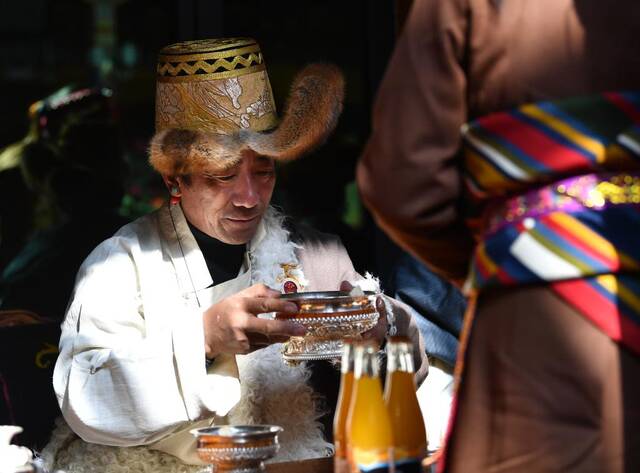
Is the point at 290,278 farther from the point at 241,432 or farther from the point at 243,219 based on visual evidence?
the point at 241,432

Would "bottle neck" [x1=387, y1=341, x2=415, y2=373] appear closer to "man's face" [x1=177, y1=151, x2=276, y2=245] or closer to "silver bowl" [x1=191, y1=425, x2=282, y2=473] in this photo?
"silver bowl" [x1=191, y1=425, x2=282, y2=473]

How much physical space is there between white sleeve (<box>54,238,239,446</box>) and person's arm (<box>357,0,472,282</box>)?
114 centimetres

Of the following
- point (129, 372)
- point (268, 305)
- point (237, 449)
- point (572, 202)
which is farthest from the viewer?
point (129, 372)

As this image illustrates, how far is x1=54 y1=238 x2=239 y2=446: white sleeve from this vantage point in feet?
11.0

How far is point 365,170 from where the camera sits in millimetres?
2408

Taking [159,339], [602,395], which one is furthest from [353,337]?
[602,395]

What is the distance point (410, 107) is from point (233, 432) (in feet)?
2.70

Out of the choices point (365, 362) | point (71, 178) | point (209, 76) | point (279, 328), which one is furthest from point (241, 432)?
point (71, 178)

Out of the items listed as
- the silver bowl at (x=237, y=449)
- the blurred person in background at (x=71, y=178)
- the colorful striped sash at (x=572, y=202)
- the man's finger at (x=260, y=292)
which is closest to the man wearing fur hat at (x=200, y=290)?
the man's finger at (x=260, y=292)

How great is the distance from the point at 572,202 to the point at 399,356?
55cm

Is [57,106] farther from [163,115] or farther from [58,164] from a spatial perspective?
[163,115]

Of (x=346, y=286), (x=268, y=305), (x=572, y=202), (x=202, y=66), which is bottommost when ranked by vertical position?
(x=346, y=286)

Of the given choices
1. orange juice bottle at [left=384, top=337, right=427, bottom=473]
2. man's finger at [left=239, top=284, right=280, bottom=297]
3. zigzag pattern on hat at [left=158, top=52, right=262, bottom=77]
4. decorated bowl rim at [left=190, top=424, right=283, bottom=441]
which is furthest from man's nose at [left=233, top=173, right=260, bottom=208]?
orange juice bottle at [left=384, top=337, right=427, bottom=473]

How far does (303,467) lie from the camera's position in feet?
10.0
